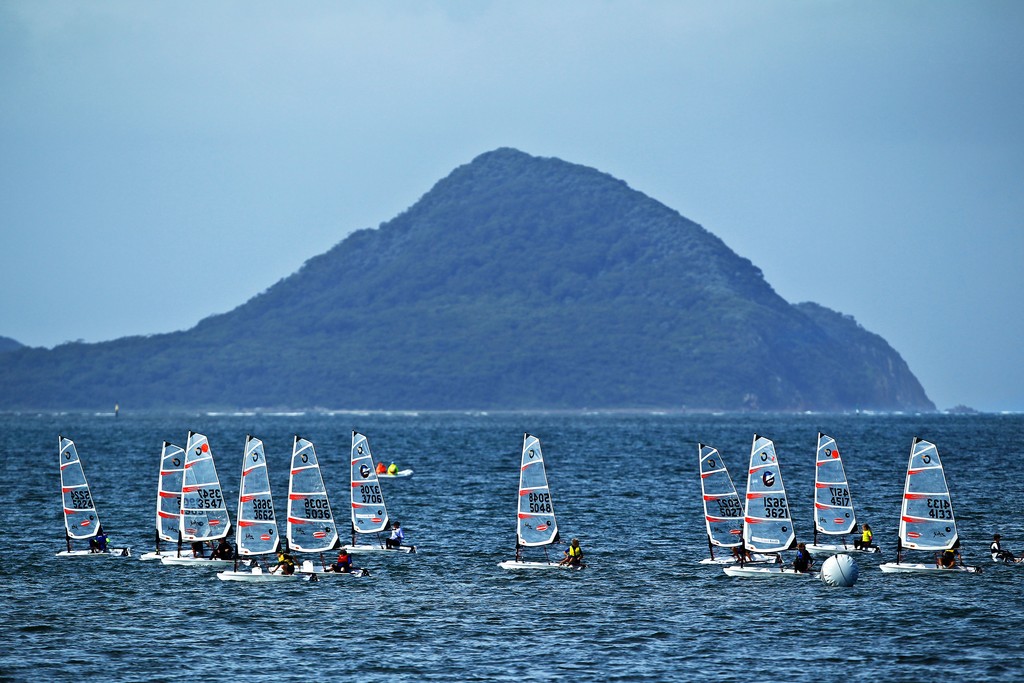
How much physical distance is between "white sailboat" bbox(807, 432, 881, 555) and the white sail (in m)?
37.0

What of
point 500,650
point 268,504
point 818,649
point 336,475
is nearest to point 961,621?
point 818,649

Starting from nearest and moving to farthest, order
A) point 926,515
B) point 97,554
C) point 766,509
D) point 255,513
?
point 255,513 → point 926,515 → point 766,509 → point 97,554

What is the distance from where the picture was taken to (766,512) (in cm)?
6775

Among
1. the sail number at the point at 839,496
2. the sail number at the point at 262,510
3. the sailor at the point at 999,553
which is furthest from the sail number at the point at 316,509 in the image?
the sailor at the point at 999,553

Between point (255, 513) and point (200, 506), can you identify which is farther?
point (200, 506)

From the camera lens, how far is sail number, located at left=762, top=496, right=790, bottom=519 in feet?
222

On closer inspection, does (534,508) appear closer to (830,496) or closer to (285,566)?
(285,566)

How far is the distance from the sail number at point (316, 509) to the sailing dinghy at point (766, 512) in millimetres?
18822

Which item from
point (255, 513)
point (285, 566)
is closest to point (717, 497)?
point (285, 566)

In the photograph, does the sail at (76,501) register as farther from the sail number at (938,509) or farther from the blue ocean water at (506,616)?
the sail number at (938,509)

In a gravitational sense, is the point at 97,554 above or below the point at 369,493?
below

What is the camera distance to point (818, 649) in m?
50.3

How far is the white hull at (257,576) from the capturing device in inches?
2542

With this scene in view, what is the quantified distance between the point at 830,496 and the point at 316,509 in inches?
1079
